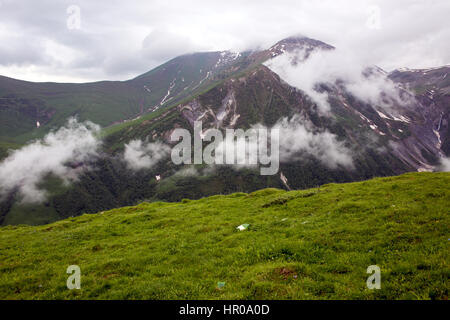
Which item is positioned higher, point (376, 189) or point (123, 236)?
point (376, 189)

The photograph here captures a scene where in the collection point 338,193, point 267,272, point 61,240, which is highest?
point 338,193

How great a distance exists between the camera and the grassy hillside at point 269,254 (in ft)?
35.0

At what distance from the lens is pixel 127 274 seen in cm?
1444

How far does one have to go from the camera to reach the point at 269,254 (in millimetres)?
14539

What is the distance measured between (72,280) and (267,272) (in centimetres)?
1064

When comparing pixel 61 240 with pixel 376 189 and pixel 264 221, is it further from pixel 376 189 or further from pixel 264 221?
pixel 376 189

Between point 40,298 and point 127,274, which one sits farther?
point 127,274

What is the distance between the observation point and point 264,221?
21234 mm

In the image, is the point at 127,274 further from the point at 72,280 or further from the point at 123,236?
the point at 123,236

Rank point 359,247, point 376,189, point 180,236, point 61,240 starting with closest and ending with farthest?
point 359,247 < point 180,236 < point 61,240 < point 376,189

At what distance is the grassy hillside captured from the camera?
35.0ft
